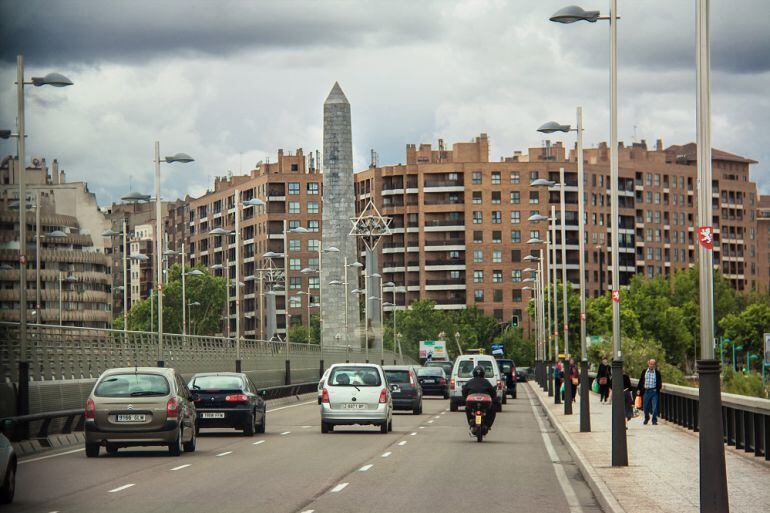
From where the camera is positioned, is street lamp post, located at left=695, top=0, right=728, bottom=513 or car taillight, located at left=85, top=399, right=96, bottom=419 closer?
street lamp post, located at left=695, top=0, right=728, bottom=513

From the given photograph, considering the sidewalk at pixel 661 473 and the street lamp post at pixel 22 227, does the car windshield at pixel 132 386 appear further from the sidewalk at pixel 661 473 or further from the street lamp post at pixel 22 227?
the sidewalk at pixel 661 473

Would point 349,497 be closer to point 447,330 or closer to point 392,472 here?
point 392,472

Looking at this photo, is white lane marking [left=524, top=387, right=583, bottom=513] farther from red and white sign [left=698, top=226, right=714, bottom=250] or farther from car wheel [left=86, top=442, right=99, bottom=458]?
car wheel [left=86, top=442, right=99, bottom=458]

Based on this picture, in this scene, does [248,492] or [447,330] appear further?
[447,330]

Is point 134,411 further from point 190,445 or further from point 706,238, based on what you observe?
point 706,238

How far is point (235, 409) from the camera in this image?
33.2 metres

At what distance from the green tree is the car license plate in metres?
160

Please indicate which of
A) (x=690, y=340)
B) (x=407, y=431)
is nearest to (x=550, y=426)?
(x=407, y=431)

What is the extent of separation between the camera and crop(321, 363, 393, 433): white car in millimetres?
34781

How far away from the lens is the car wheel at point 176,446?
26208 mm

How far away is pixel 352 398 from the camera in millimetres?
34844

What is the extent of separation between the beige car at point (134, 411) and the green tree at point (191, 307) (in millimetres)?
159822

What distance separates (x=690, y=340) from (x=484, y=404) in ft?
422

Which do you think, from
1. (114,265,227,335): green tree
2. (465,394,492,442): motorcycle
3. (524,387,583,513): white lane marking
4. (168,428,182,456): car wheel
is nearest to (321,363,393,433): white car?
(465,394,492,442): motorcycle
